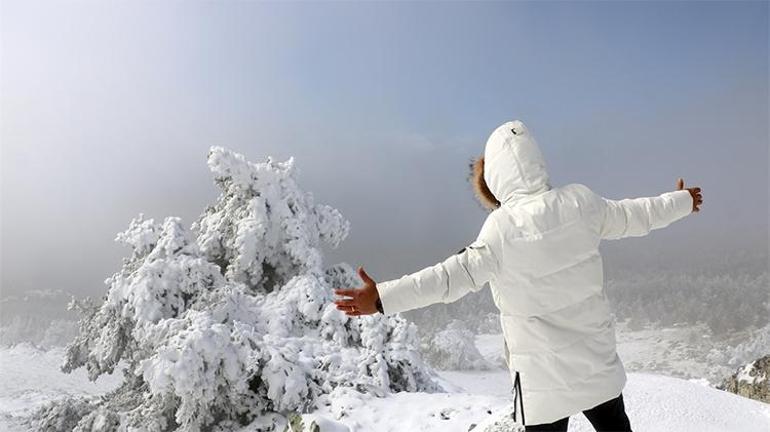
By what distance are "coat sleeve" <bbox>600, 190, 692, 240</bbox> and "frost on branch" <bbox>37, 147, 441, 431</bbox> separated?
4892 millimetres

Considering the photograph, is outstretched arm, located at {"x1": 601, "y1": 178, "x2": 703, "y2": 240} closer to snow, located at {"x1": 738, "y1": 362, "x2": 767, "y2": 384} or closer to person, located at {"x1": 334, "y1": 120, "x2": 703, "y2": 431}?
person, located at {"x1": 334, "y1": 120, "x2": 703, "y2": 431}

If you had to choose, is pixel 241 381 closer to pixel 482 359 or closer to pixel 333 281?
pixel 333 281

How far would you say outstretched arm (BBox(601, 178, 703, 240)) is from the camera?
1.94 m

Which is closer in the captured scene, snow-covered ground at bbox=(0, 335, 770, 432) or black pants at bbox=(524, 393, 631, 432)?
black pants at bbox=(524, 393, 631, 432)

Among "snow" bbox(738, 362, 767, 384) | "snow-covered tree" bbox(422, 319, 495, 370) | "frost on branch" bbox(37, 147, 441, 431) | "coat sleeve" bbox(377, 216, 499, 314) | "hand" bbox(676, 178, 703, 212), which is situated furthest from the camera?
"snow-covered tree" bbox(422, 319, 495, 370)

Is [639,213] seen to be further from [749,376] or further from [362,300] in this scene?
[749,376]

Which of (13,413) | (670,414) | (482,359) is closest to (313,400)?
(670,414)

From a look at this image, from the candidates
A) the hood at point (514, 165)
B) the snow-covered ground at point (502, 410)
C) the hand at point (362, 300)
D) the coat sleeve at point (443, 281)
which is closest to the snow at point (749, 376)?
the snow-covered ground at point (502, 410)

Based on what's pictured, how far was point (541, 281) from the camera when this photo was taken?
182 centimetres

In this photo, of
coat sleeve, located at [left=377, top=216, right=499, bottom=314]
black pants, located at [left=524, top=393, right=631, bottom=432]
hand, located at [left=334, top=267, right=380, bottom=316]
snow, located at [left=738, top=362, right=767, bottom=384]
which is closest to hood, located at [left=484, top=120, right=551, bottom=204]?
coat sleeve, located at [left=377, top=216, right=499, bottom=314]

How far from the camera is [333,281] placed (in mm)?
9891

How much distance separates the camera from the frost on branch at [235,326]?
6617 mm

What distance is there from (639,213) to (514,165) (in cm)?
48

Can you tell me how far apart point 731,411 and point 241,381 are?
5016 millimetres
